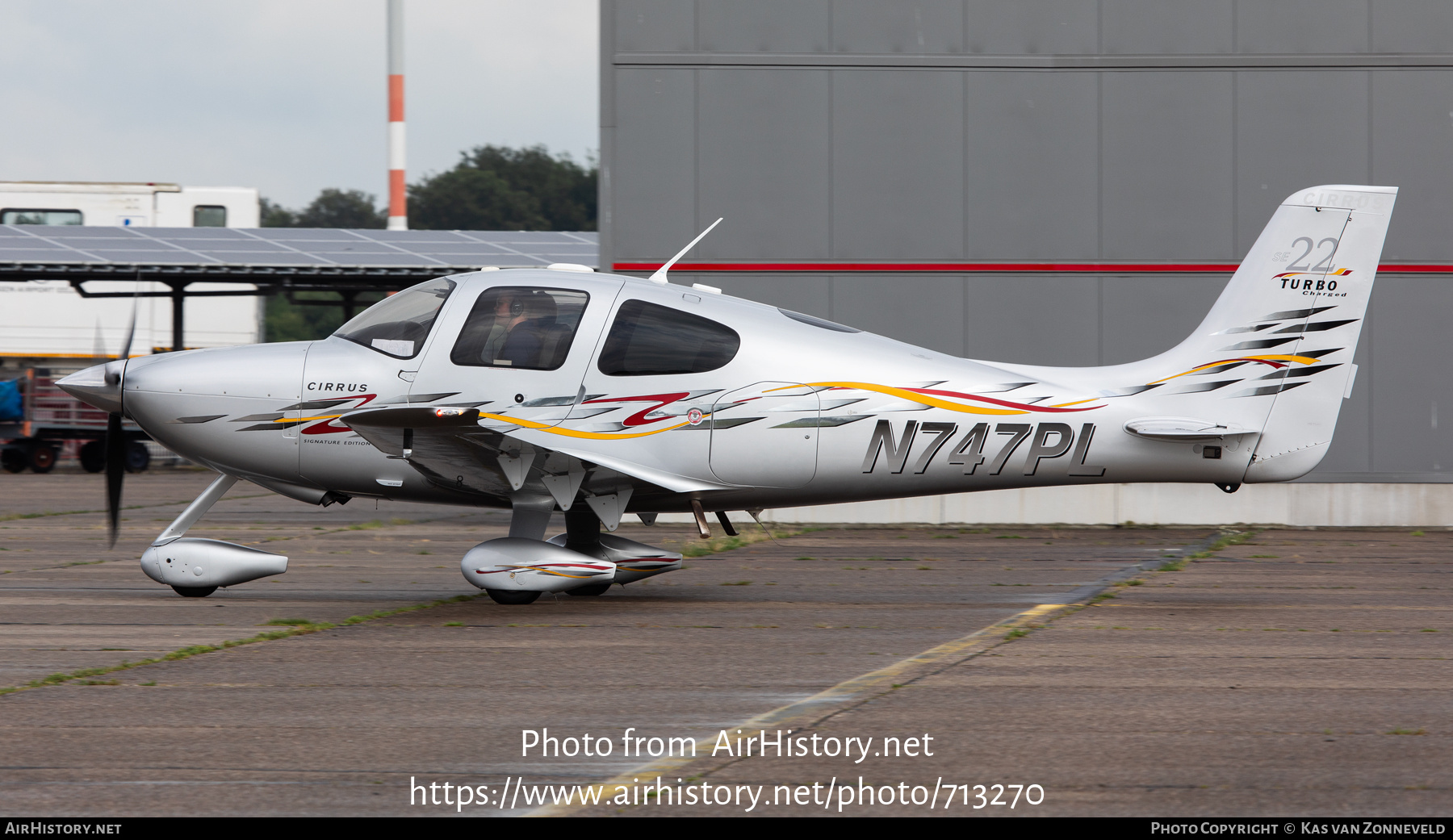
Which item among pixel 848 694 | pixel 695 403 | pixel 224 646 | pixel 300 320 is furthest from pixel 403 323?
pixel 300 320

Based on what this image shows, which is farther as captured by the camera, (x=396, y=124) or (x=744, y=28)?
(x=396, y=124)

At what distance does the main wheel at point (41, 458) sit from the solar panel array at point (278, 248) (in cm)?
416

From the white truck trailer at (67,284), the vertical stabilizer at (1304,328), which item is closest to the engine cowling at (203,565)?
the vertical stabilizer at (1304,328)

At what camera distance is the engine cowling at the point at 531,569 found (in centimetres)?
948

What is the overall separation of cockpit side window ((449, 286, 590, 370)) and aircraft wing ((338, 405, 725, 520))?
49cm

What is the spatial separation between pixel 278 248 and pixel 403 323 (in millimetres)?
19974

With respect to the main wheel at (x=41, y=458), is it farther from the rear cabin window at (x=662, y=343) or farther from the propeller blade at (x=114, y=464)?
the rear cabin window at (x=662, y=343)

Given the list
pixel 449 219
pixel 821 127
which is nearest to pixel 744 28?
pixel 821 127

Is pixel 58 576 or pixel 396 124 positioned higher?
pixel 396 124

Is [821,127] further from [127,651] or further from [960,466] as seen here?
[127,651]

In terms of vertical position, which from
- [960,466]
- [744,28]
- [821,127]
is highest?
[744,28]

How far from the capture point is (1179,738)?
566 cm

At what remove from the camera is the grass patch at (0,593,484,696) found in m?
6.89
